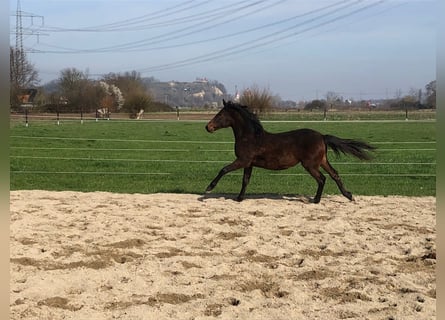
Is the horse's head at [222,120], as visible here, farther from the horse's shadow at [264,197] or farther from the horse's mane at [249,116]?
the horse's shadow at [264,197]

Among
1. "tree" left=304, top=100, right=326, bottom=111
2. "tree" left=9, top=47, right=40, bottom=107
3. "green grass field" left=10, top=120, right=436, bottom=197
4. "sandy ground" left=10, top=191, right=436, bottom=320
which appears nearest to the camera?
"tree" left=9, top=47, right=40, bottom=107

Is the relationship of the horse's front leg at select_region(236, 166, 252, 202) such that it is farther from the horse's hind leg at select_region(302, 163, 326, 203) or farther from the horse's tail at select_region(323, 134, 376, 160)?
the horse's tail at select_region(323, 134, 376, 160)

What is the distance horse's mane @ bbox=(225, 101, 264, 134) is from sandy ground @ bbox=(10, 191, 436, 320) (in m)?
1.11

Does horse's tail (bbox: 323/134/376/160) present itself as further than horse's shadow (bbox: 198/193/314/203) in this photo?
No

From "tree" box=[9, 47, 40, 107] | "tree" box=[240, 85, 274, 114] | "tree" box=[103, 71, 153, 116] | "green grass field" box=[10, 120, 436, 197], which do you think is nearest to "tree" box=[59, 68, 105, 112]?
"tree" box=[103, 71, 153, 116]

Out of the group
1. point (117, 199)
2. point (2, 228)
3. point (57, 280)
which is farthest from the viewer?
point (117, 199)

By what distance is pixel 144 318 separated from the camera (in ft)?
11.9

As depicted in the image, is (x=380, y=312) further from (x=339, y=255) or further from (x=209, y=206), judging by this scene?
(x=209, y=206)

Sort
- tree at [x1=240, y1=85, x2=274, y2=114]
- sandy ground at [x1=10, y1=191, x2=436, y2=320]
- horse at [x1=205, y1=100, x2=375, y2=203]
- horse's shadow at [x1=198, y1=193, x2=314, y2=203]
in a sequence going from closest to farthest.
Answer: sandy ground at [x1=10, y1=191, x2=436, y2=320] < horse at [x1=205, y1=100, x2=375, y2=203] < horse's shadow at [x1=198, y1=193, x2=314, y2=203] < tree at [x1=240, y1=85, x2=274, y2=114]

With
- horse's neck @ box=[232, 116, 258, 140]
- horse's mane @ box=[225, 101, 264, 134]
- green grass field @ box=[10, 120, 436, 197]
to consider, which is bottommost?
green grass field @ box=[10, 120, 436, 197]

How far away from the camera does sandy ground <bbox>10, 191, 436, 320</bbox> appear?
12.6ft

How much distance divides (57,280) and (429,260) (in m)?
3.35

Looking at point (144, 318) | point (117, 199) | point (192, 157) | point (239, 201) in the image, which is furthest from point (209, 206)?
point (192, 157)

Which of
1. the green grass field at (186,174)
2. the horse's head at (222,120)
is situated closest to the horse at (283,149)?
the horse's head at (222,120)
